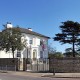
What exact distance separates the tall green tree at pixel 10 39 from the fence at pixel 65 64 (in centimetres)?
1394

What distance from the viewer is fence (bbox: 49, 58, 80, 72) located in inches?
1542

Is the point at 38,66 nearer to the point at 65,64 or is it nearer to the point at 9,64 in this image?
the point at 9,64

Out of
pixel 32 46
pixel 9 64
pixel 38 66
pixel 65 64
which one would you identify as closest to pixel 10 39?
pixel 9 64

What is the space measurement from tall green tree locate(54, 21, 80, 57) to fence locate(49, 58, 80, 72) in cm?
1184

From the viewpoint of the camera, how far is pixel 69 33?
52.7 meters

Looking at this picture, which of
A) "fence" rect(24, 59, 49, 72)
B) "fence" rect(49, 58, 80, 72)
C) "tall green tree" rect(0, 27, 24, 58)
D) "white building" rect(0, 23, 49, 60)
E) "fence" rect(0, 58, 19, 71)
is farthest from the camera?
"white building" rect(0, 23, 49, 60)

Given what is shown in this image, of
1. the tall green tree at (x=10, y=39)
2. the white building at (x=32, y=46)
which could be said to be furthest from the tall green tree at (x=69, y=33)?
the white building at (x=32, y=46)

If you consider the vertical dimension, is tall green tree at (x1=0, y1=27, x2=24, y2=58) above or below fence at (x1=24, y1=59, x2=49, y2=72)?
above

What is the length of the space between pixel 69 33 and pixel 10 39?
10216 mm

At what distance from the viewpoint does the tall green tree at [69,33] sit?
51562 millimetres

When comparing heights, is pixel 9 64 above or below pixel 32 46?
below

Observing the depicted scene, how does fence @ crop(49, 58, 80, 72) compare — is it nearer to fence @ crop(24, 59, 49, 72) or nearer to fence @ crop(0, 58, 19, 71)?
fence @ crop(24, 59, 49, 72)

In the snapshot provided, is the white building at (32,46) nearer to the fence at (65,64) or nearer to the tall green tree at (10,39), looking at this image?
the tall green tree at (10,39)

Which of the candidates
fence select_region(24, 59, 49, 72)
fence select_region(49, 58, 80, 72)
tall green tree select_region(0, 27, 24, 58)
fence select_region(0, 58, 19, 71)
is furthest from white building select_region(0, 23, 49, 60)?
fence select_region(49, 58, 80, 72)
